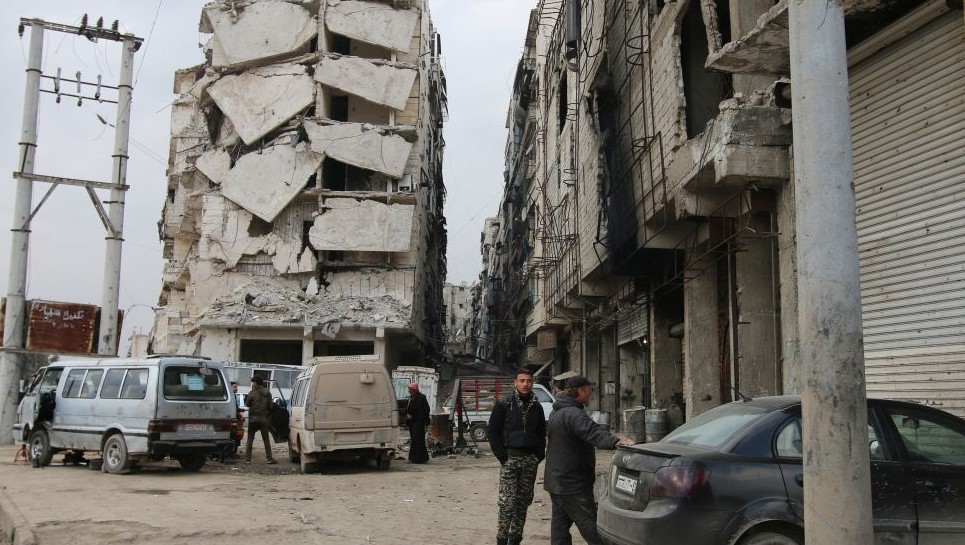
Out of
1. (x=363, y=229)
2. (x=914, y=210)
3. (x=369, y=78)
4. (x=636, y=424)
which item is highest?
(x=369, y=78)

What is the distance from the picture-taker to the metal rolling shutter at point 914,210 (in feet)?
26.9

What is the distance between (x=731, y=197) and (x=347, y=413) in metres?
7.62

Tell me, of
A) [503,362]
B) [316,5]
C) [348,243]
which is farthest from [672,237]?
[503,362]

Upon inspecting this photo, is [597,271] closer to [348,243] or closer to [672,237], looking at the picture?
[672,237]

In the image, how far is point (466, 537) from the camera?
26.7 feet

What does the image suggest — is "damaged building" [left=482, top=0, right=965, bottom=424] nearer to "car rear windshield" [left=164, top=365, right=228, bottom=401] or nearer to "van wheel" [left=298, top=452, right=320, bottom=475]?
"van wheel" [left=298, top=452, right=320, bottom=475]

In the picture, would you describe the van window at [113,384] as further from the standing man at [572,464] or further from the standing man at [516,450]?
the standing man at [572,464]

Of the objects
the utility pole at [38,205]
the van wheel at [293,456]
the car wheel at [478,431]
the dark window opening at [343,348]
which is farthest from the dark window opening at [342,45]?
the van wheel at [293,456]

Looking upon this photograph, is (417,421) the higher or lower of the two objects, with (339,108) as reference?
lower

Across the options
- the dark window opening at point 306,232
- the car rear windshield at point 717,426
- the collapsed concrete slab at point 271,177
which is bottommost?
the car rear windshield at point 717,426

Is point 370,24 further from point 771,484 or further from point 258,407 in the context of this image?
point 771,484

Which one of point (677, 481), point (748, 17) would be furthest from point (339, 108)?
point (677, 481)

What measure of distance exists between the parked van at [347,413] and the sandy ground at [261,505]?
50cm

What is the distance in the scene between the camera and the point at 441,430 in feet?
63.8
